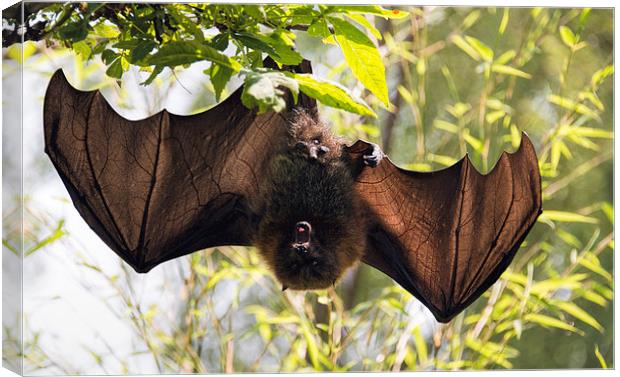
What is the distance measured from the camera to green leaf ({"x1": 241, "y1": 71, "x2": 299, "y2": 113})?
4.49ft

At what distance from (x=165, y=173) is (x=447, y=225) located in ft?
2.52

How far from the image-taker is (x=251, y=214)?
225 centimetres

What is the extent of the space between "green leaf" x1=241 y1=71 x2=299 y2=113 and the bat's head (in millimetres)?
664

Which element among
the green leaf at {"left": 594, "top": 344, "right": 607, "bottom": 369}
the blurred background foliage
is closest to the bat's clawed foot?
the blurred background foliage

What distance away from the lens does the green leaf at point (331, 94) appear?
1650mm

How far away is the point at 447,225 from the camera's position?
2346mm

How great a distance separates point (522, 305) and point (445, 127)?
3.00 feet

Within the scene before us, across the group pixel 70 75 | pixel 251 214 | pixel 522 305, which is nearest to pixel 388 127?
pixel 522 305

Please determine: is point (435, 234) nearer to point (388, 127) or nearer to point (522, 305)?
point (522, 305)

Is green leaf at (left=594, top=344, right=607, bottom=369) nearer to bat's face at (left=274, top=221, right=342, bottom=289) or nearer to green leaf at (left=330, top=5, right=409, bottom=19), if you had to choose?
bat's face at (left=274, top=221, right=342, bottom=289)

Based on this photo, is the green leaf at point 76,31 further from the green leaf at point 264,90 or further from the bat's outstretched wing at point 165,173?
the bat's outstretched wing at point 165,173

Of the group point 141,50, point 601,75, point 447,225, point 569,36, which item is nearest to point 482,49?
point 569,36

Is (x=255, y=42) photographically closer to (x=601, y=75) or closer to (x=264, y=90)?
(x=264, y=90)

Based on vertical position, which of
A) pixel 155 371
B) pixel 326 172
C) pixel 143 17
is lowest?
pixel 155 371
